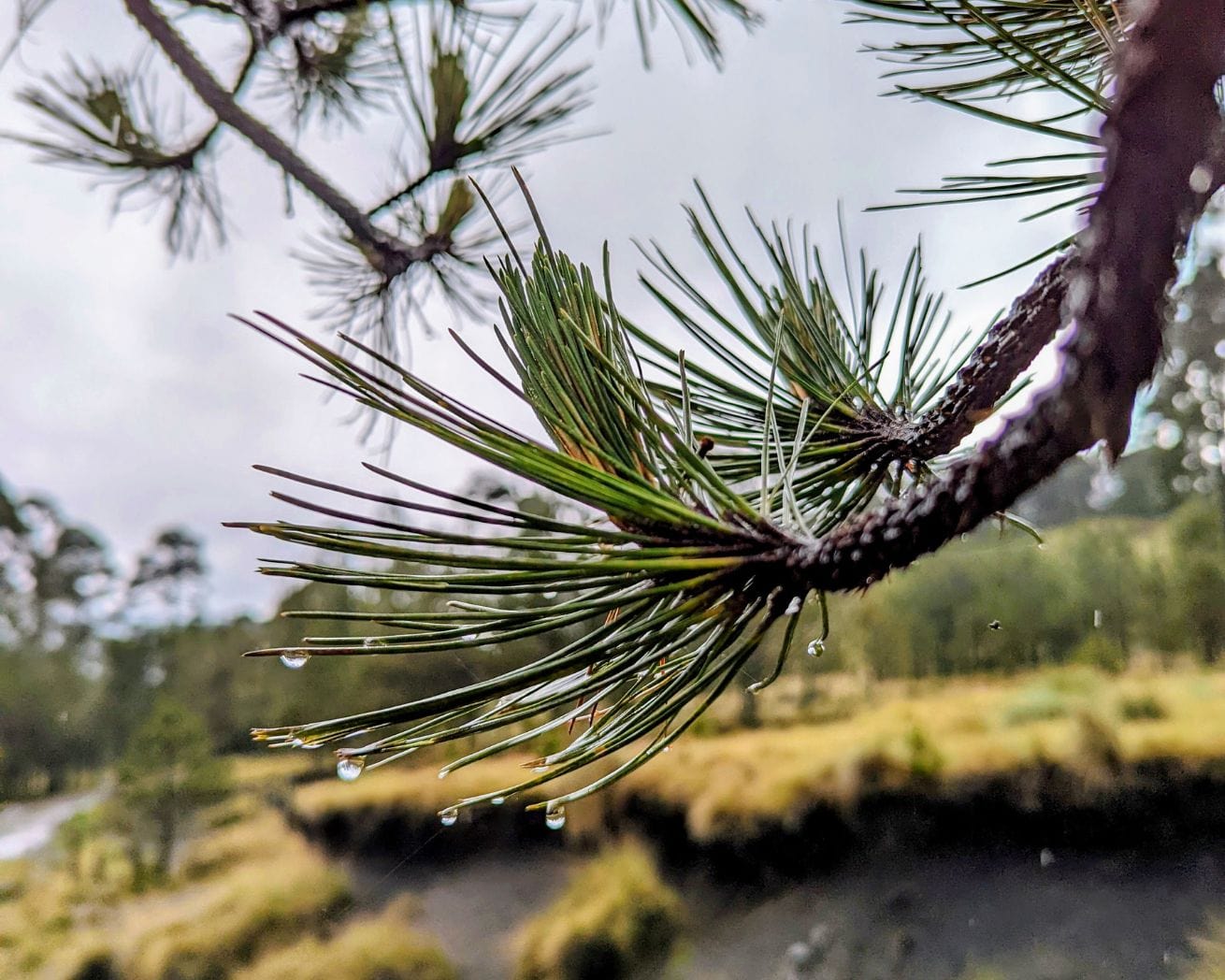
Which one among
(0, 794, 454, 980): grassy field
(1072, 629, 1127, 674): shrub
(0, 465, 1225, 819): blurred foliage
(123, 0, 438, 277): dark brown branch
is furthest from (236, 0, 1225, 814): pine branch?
(1072, 629, 1127, 674): shrub

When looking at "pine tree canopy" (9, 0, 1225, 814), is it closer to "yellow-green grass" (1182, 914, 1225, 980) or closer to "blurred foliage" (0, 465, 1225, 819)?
"blurred foliage" (0, 465, 1225, 819)

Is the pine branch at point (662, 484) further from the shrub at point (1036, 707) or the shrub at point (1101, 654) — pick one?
the shrub at point (1101, 654)

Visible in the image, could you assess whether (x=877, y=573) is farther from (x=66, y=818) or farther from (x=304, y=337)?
(x=66, y=818)

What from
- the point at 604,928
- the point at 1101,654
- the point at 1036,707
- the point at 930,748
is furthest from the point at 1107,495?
the point at 604,928

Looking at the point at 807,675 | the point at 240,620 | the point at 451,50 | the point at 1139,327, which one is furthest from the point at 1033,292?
the point at 240,620

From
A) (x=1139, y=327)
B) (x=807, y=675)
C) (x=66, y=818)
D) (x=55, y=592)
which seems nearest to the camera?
(x=1139, y=327)

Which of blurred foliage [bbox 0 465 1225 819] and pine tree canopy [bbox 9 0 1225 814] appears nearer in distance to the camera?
pine tree canopy [bbox 9 0 1225 814]
